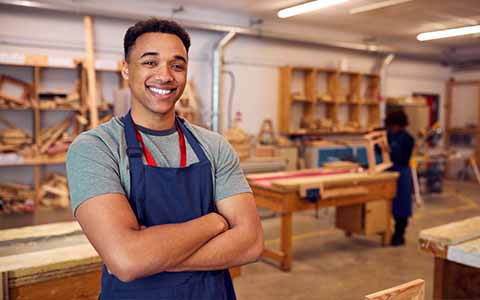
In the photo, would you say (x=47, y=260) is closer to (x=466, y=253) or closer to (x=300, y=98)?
(x=466, y=253)

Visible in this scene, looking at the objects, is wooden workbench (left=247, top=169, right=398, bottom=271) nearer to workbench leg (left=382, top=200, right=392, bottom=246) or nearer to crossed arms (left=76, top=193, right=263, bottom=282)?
workbench leg (left=382, top=200, right=392, bottom=246)

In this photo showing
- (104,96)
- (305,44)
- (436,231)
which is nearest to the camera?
(436,231)

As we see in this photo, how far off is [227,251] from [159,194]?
0.29 meters

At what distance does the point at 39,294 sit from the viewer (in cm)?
188

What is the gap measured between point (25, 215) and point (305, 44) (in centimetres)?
548

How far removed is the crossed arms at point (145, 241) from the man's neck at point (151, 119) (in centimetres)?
27

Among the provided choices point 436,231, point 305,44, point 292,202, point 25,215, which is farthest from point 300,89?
point 436,231

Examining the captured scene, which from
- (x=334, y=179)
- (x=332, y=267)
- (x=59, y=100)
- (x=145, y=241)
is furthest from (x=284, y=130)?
(x=145, y=241)

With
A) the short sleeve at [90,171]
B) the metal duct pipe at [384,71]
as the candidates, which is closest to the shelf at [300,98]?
the metal duct pipe at [384,71]

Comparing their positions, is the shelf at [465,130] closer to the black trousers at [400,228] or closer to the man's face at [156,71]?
the black trousers at [400,228]

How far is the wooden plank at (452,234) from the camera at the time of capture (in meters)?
2.03

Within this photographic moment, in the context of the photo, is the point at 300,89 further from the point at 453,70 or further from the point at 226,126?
the point at 453,70

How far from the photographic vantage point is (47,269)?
187 cm

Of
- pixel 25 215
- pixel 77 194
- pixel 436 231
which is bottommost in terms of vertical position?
pixel 25 215
